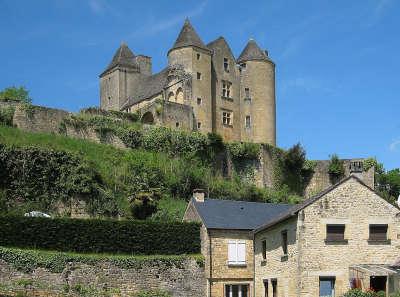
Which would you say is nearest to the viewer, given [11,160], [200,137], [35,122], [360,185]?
[360,185]

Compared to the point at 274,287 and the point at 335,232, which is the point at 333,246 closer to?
the point at 335,232

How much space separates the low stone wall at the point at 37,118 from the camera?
45.7m

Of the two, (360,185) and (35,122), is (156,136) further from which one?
(360,185)

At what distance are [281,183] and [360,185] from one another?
22922 mm

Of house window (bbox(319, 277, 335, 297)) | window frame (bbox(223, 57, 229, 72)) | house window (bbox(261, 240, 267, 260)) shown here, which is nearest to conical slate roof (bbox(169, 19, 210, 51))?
window frame (bbox(223, 57, 229, 72))

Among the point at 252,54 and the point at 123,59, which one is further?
the point at 123,59

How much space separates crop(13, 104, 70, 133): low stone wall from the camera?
45656 millimetres

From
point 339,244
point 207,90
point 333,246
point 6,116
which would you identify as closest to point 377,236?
point 339,244

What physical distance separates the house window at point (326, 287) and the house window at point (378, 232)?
2.49 m

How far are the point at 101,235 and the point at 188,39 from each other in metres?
26.5

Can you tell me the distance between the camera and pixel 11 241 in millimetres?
30766

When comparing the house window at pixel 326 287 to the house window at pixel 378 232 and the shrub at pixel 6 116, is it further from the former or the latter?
the shrub at pixel 6 116

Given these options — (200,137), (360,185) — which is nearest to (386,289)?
(360,185)

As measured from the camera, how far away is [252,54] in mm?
58719
